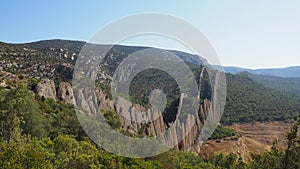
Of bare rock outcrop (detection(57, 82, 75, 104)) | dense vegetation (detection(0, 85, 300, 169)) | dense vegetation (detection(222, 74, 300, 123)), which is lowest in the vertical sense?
dense vegetation (detection(222, 74, 300, 123))

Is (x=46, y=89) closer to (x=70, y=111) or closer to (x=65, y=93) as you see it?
(x=65, y=93)

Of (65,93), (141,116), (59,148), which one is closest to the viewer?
(59,148)

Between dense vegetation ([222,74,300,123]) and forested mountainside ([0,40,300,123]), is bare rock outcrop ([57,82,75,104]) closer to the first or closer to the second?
forested mountainside ([0,40,300,123])

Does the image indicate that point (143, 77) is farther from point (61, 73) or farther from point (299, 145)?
point (299, 145)

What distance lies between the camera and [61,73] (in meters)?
65.0

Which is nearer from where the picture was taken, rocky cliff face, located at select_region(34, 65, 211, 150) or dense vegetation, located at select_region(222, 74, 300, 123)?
rocky cliff face, located at select_region(34, 65, 211, 150)

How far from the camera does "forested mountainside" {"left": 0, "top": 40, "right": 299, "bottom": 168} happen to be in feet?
72.2

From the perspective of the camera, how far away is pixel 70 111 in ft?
153

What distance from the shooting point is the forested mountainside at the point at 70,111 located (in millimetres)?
22016

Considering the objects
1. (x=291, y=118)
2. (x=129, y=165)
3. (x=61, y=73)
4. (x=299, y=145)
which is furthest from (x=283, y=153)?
(x=291, y=118)

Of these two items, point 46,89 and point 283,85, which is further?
point 283,85

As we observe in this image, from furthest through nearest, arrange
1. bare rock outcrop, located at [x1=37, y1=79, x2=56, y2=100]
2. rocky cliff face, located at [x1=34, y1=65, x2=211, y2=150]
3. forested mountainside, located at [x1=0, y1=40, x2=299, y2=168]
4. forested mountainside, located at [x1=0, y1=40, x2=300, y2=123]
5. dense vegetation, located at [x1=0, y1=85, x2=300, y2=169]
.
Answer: forested mountainside, located at [x1=0, y1=40, x2=300, y2=123] → bare rock outcrop, located at [x1=37, y1=79, x2=56, y2=100] → rocky cliff face, located at [x1=34, y1=65, x2=211, y2=150] → forested mountainside, located at [x1=0, y1=40, x2=299, y2=168] → dense vegetation, located at [x1=0, y1=85, x2=300, y2=169]

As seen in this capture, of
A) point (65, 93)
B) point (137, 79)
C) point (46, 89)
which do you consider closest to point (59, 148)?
point (46, 89)

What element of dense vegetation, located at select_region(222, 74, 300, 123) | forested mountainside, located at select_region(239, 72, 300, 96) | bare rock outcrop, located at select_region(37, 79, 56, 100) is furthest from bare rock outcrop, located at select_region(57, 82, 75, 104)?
forested mountainside, located at select_region(239, 72, 300, 96)
